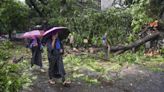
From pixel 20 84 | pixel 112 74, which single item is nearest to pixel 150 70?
pixel 112 74

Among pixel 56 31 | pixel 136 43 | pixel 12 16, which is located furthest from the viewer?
pixel 12 16

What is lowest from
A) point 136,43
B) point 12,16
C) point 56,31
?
point 136,43

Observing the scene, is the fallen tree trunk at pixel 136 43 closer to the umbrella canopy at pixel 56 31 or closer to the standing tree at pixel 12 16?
the standing tree at pixel 12 16

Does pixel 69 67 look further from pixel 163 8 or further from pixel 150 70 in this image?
pixel 163 8

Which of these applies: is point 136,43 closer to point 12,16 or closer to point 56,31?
point 12,16

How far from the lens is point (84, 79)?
12.6 metres

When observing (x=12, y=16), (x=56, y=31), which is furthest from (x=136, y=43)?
(x=56, y=31)

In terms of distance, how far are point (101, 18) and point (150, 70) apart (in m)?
8.91

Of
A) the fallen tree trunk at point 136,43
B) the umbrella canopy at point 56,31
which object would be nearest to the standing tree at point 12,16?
the fallen tree trunk at point 136,43

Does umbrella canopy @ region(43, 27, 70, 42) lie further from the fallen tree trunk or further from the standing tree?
the standing tree

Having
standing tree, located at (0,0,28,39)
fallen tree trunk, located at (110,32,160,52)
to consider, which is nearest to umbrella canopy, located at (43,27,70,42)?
fallen tree trunk, located at (110,32,160,52)

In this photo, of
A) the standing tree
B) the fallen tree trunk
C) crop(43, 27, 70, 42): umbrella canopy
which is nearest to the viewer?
crop(43, 27, 70, 42): umbrella canopy

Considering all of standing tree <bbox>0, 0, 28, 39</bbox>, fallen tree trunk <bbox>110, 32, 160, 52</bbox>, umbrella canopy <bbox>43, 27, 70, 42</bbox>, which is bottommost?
fallen tree trunk <bbox>110, 32, 160, 52</bbox>

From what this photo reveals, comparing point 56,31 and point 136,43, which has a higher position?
point 56,31
